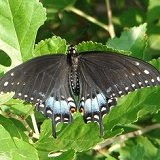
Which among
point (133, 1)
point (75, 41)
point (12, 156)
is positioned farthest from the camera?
point (133, 1)

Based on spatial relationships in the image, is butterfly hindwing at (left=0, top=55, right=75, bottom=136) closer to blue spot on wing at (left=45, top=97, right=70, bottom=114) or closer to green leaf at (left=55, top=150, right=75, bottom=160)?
blue spot on wing at (left=45, top=97, right=70, bottom=114)

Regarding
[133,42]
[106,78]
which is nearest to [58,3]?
[133,42]

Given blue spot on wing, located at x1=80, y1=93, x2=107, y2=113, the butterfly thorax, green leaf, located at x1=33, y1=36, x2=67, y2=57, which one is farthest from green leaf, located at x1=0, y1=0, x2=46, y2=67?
blue spot on wing, located at x1=80, y1=93, x2=107, y2=113

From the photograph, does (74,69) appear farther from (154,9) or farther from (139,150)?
(154,9)

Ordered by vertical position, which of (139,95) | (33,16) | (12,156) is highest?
(33,16)

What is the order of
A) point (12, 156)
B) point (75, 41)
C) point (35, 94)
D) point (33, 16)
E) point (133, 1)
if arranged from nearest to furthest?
point (12, 156) → point (35, 94) → point (33, 16) → point (75, 41) → point (133, 1)

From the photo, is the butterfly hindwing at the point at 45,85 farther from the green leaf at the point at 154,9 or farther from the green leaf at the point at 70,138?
the green leaf at the point at 154,9

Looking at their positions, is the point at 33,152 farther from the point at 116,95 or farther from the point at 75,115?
the point at 116,95

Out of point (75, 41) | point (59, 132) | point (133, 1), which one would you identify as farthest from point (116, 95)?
point (133, 1)

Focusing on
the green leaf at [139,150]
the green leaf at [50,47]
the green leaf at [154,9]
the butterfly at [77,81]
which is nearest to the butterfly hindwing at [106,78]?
the butterfly at [77,81]
